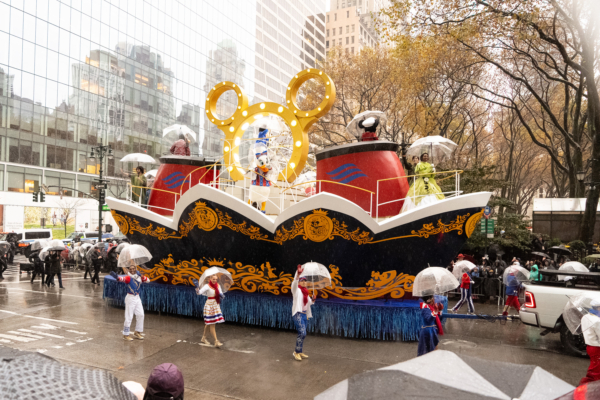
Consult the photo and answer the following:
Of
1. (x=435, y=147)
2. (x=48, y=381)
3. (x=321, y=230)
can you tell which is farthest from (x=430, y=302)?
(x=48, y=381)

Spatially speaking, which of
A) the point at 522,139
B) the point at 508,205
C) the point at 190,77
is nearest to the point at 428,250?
the point at 508,205

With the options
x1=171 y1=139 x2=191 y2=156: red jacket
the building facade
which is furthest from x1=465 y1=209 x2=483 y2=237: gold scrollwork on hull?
the building facade

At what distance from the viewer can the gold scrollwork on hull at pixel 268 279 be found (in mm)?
9133

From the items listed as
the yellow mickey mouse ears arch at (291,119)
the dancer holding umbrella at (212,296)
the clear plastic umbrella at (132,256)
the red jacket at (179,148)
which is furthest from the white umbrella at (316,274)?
the red jacket at (179,148)

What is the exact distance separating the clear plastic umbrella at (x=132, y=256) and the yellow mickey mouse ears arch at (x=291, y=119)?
3037 mm

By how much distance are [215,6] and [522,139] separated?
123 feet

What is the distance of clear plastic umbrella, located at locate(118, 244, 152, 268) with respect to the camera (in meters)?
8.98

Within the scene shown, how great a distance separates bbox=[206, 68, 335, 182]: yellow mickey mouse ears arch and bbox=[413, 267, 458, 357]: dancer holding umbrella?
4.67 meters

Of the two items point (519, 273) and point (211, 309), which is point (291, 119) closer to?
point (211, 309)

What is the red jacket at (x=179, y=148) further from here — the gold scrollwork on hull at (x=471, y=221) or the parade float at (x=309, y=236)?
the gold scrollwork on hull at (x=471, y=221)

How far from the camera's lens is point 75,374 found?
5.04 ft

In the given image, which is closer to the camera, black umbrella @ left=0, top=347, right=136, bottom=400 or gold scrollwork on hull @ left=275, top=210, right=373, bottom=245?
black umbrella @ left=0, top=347, right=136, bottom=400

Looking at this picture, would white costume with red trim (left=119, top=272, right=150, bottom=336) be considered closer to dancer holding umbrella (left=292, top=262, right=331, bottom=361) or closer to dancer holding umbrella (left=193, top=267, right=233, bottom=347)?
dancer holding umbrella (left=193, top=267, right=233, bottom=347)

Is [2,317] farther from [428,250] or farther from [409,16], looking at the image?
[409,16]
